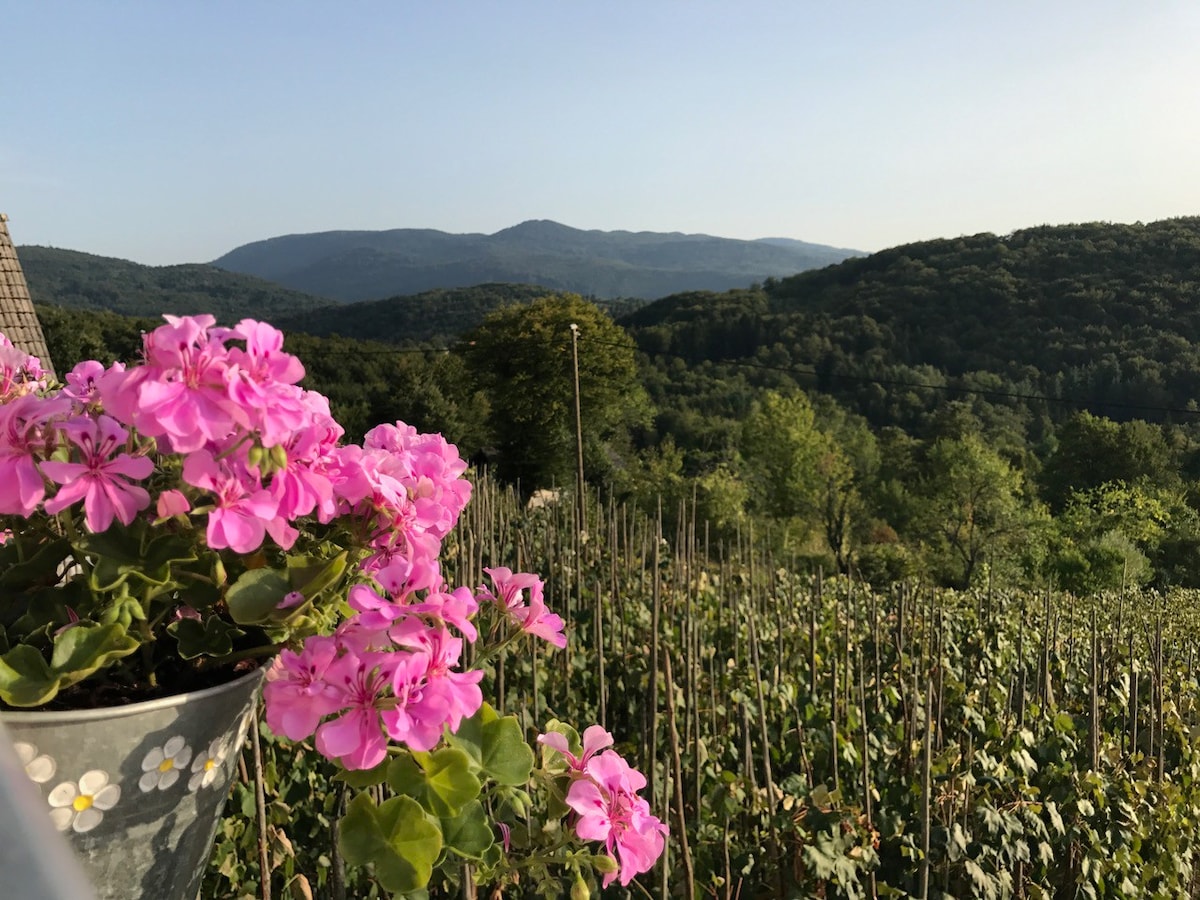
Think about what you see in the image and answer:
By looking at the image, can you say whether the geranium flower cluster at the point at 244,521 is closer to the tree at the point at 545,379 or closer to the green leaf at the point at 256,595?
the green leaf at the point at 256,595

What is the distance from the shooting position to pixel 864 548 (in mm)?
19516

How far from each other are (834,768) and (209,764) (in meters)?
2.00

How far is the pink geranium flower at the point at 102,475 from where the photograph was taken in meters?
0.47

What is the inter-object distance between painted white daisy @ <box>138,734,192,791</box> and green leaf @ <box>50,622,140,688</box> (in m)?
0.06

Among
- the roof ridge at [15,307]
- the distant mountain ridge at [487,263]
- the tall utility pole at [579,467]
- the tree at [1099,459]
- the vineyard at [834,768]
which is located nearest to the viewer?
the vineyard at [834,768]

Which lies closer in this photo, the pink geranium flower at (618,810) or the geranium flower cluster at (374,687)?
the geranium flower cluster at (374,687)

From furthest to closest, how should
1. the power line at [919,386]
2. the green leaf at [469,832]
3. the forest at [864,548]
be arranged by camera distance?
the power line at [919,386] < the forest at [864,548] < the green leaf at [469,832]

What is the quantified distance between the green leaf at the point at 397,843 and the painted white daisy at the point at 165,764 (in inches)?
4.3

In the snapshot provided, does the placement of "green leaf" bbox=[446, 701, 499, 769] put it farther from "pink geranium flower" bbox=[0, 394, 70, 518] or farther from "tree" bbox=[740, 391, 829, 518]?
"tree" bbox=[740, 391, 829, 518]

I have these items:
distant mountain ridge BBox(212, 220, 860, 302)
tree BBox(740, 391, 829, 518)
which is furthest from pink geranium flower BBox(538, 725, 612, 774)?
distant mountain ridge BBox(212, 220, 860, 302)

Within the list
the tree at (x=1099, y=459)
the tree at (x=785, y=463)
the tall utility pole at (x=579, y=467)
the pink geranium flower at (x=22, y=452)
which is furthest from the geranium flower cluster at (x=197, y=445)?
the tree at (x=1099, y=459)

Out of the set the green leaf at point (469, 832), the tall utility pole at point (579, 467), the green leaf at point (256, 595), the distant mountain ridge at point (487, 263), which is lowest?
the distant mountain ridge at point (487, 263)

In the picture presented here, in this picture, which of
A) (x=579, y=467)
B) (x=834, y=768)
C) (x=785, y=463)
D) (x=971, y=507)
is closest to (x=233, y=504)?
(x=834, y=768)

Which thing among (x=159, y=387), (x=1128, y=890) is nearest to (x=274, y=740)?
(x=159, y=387)
